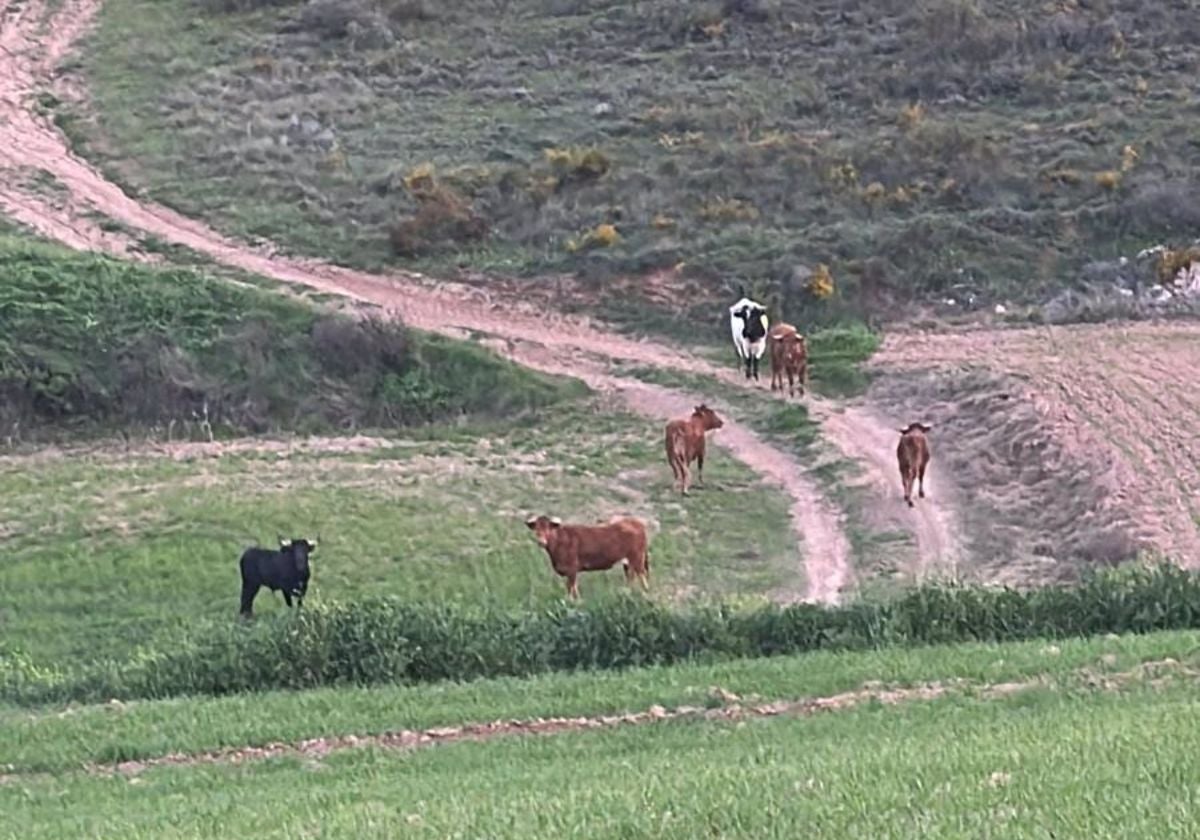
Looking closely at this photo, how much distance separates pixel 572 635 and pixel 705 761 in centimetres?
472

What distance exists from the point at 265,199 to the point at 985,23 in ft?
61.0

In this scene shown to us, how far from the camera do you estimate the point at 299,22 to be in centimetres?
4984

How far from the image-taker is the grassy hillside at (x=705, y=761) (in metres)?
7.68

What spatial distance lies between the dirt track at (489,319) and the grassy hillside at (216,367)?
1.15m

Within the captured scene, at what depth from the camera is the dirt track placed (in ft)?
→ 70.4

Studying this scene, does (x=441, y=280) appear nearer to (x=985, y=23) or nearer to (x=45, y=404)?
(x=45, y=404)

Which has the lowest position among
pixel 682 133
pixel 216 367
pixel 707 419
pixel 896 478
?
pixel 896 478

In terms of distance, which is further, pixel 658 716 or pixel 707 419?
pixel 707 419

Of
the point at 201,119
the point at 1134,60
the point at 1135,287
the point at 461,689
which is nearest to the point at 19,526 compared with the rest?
the point at 461,689

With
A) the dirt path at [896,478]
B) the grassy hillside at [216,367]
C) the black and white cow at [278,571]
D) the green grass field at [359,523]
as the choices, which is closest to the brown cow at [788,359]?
the dirt path at [896,478]

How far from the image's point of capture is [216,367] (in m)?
29.1

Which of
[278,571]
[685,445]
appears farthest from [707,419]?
[278,571]

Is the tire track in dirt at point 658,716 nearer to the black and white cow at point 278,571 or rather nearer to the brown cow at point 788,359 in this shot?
the black and white cow at point 278,571

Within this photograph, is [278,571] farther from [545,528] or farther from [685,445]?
[685,445]
